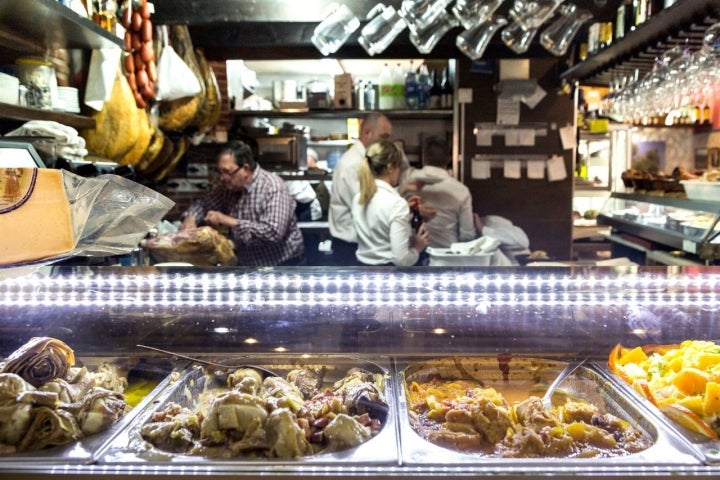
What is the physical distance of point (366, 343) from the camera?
6.25 feet

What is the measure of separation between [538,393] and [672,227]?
3.13 metres

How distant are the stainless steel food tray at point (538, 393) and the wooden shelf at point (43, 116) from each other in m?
2.11

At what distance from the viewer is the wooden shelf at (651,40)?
3336mm

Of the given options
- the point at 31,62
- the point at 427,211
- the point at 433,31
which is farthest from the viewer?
the point at 427,211

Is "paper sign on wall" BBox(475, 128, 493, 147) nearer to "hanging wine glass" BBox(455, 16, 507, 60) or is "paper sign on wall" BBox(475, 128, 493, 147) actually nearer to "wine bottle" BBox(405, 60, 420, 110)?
"wine bottle" BBox(405, 60, 420, 110)

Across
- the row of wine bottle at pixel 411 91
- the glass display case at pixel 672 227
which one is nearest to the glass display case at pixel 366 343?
the glass display case at pixel 672 227

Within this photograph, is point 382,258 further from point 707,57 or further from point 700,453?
point 700,453

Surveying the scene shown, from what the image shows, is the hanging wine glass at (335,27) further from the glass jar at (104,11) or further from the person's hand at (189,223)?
the person's hand at (189,223)

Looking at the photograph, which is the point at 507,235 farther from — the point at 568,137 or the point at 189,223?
the point at 189,223

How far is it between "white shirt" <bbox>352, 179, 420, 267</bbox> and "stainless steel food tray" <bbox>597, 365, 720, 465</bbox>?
2.59m

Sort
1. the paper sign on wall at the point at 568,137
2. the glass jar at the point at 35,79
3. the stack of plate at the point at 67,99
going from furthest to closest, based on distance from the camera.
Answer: the paper sign on wall at the point at 568,137, the stack of plate at the point at 67,99, the glass jar at the point at 35,79

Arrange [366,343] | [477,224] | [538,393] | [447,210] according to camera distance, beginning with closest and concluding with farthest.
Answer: [538,393] → [366,343] → [447,210] → [477,224]

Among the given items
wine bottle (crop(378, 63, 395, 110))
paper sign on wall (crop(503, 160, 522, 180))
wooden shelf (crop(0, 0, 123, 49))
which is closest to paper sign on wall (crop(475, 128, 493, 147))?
paper sign on wall (crop(503, 160, 522, 180))

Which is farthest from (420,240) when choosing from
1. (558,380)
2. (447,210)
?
(558,380)
